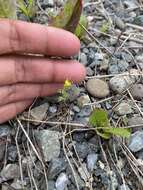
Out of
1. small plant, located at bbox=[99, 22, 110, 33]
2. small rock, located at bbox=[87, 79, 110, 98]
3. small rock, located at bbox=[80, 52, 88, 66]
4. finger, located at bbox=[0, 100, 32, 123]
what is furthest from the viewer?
small plant, located at bbox=[99, 22, 110, 33]

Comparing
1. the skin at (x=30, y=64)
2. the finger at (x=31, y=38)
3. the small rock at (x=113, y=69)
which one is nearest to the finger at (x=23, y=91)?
the skin at (x=30, y=64)

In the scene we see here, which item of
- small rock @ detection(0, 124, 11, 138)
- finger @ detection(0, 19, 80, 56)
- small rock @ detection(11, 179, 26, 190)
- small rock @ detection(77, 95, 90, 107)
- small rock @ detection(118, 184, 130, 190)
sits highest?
finger @ detection(0, 19, 80, 56)

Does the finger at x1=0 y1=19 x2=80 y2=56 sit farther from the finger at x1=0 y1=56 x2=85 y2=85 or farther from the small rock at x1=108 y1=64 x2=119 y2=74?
the small rock at x1=108 y1=64 x2=119 y2=74

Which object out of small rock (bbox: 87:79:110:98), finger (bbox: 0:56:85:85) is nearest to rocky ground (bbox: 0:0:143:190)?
small rock (bbox: 87:79:110:98)

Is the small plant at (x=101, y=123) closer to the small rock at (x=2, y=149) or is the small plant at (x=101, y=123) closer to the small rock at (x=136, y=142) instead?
the small rock at (x=136, y=142)

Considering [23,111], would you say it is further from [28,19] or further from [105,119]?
A: [28,19]

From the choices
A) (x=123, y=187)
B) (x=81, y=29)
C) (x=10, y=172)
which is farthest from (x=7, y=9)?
(x=123, y=187)

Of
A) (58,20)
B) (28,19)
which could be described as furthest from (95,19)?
(58,20)
